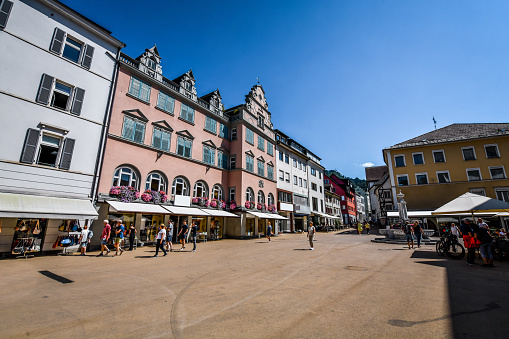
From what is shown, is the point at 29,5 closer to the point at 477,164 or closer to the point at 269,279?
the point at 269,279

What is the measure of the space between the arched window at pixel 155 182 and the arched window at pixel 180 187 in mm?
946

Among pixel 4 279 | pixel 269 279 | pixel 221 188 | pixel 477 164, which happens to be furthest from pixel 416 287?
pixel 477 164

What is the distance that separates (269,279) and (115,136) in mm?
15634

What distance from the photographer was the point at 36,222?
13.1 metres

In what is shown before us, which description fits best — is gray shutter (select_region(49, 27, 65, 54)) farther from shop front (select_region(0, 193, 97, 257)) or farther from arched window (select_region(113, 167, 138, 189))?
shop front (select_region(0, 193, 97, 257))

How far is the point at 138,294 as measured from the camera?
583 cm

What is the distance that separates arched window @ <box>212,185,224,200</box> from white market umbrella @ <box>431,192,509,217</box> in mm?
18861

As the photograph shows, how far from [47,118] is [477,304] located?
20.1m

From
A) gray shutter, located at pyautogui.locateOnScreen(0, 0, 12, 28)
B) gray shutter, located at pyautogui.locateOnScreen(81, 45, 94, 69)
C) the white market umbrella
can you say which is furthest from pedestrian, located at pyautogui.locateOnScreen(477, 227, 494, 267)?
gray shutter, located at pyautogui.locateOnScreen(0, 0, 12, 28)

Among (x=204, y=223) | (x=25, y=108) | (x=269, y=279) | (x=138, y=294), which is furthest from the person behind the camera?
(x=204, y=223)

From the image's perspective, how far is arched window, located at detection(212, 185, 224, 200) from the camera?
81.7ft

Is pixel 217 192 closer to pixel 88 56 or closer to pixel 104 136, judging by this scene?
pixel 104 136

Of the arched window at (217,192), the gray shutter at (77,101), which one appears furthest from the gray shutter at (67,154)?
the arched window at (217,192)

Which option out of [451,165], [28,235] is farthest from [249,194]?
[451,165]
